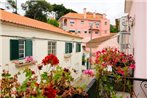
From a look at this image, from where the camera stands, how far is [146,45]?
166 inches

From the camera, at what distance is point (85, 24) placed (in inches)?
1832

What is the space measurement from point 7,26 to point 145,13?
546 cm

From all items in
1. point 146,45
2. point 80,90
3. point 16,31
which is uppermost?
point 16,31

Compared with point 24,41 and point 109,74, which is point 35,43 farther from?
point 109,74

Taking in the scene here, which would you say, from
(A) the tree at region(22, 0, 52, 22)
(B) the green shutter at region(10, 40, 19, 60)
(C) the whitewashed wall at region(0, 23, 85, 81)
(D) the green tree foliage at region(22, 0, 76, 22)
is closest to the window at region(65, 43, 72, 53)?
(C) the whitewashed wall at region(0, 23, 85, 81)

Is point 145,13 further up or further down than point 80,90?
further up

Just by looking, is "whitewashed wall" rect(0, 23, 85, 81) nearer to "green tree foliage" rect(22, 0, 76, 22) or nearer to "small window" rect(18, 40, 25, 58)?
"small window" rect(18, 40, 25, 58)

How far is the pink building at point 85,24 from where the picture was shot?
4469cm

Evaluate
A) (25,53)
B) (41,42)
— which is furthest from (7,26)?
(41,42)

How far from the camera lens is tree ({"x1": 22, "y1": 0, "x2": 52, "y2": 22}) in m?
45.8

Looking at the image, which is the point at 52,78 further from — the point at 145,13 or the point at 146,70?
the point at 145,13

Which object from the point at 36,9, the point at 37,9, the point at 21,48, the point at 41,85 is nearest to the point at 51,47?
the point at 21,48

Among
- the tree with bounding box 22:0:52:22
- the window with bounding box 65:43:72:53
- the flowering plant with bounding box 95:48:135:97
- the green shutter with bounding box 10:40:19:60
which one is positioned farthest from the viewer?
the tree with bounding box 22:0:52:22

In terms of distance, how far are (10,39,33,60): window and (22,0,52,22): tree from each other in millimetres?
35964
